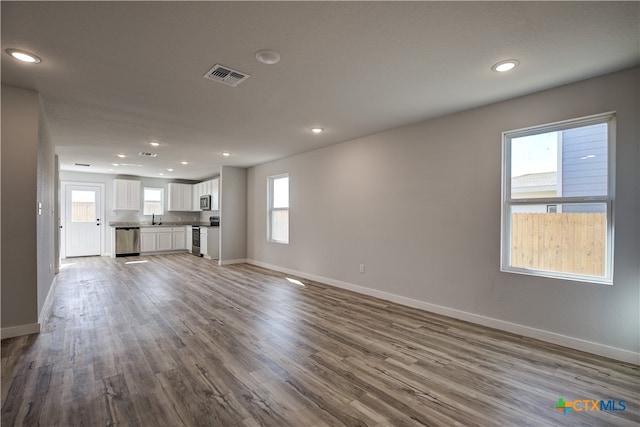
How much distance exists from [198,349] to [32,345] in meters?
1.57

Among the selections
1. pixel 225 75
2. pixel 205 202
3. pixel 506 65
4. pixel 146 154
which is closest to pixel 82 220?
pixel 205 202

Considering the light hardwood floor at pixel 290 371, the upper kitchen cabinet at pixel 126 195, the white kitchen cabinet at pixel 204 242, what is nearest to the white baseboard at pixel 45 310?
the light hardwood floor at pixel 290 371

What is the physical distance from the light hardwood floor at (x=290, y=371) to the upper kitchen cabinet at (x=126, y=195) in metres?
5.66

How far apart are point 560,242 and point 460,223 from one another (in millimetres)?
936

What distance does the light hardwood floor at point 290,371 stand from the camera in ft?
5.87

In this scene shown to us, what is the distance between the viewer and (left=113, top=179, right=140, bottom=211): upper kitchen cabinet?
8711 millimetres

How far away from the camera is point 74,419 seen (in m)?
1.73

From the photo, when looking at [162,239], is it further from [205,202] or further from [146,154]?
[146,154]

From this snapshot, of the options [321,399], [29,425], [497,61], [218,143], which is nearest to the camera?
[29,425]

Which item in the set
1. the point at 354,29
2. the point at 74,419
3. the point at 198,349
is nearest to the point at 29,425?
the point at 74,419

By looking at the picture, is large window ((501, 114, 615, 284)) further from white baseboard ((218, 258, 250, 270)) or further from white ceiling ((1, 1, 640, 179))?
white baseboard ((218, 258, 250, 270))

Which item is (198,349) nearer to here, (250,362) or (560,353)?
(250,362)

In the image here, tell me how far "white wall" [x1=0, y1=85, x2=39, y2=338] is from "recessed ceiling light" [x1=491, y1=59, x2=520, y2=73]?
14.4 ft

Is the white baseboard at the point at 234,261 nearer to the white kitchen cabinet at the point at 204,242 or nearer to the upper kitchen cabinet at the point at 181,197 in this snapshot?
the white kitchen cabinet at the point at 204,242
